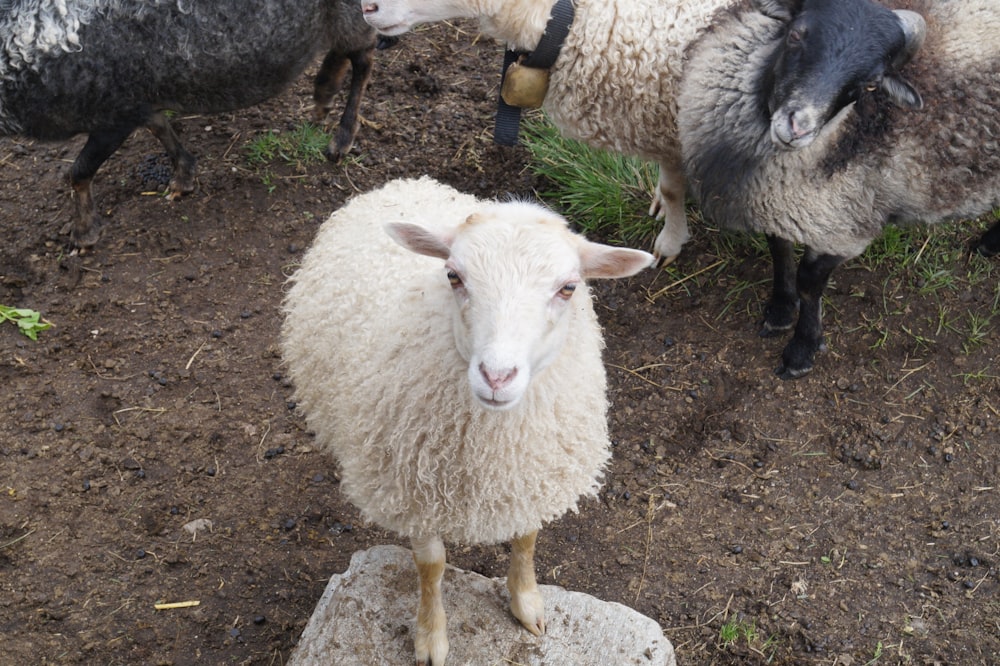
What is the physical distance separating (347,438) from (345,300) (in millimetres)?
474

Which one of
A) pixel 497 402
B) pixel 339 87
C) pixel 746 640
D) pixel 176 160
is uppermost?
pixel 497 402

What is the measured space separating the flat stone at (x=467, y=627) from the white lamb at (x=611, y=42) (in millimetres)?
2116

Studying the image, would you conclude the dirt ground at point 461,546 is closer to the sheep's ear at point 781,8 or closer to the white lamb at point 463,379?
the white lamb at point 463,379

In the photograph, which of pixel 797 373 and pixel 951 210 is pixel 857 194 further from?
pixel 797 373

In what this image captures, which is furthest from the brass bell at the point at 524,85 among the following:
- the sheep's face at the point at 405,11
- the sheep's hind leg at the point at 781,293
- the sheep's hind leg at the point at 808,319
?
the sheep's hind leg at the point at 808,319

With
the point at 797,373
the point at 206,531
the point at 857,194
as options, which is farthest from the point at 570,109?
the point at 206,531

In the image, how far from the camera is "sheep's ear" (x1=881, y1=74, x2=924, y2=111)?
3279mm

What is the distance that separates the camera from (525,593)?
10.0 feet

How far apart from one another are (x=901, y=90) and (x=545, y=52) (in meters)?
1.49

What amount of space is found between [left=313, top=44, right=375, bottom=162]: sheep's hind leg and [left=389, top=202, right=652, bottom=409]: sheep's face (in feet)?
9.44

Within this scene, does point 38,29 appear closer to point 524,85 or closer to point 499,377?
point 524,85

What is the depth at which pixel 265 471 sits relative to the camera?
3.88 m

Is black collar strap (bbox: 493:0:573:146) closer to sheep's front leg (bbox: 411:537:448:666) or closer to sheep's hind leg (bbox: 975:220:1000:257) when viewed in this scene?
sheep's front leg (bbox: 411:537:448:666)

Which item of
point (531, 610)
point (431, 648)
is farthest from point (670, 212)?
point (431, 648)
